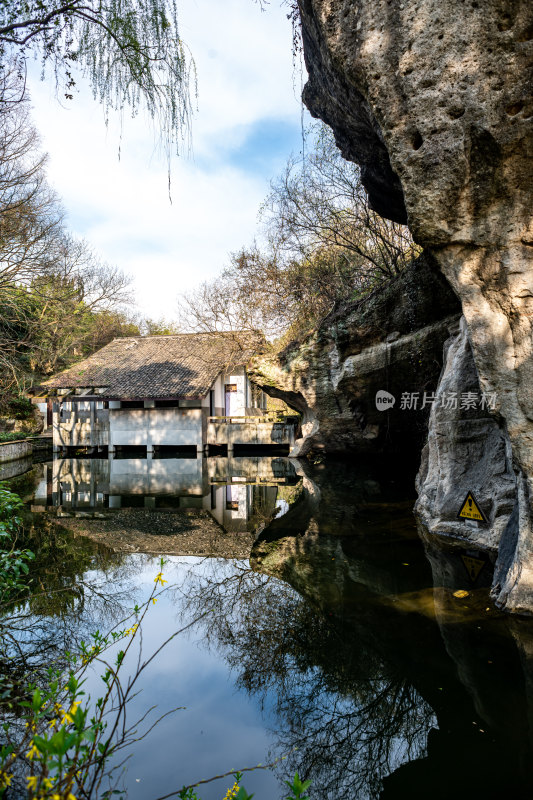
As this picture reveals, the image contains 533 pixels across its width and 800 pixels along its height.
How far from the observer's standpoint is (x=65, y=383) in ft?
78.1

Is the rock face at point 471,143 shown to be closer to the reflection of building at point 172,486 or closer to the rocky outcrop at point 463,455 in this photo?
the rocky outcrop at point 463,455

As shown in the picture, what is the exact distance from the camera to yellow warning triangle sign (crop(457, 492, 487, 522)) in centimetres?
650

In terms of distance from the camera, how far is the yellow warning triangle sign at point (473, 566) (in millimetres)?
5531

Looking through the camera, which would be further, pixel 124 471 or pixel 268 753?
pixel 124 471

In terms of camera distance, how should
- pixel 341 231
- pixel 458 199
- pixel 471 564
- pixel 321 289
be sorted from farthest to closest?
1. pixel 321 289
2. pixel 341 231
3. pixel 471 564
4. pixel 458 199

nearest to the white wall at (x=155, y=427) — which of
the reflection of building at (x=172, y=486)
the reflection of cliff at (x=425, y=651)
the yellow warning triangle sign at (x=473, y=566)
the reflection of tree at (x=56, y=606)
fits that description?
the reflection of building at (x=172, y=486)

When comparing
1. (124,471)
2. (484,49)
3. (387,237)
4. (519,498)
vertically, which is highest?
(387,237)

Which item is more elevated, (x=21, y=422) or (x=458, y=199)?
(x=458, y=199)

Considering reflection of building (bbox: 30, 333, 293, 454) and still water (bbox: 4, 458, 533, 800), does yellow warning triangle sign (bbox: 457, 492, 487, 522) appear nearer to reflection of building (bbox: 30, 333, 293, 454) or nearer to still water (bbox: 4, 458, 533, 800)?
still water (bbox: 4, 458, 533, 800)

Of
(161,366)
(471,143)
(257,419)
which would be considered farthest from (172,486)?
(161,366)

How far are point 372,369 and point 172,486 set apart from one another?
6.62 m

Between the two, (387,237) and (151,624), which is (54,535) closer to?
(151,624)

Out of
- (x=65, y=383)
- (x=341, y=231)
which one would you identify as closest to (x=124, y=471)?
(x=65, y=383)

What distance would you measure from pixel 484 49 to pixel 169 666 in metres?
5.92
